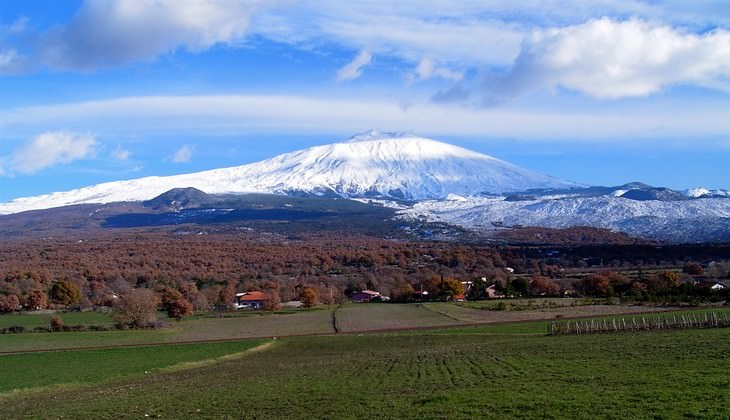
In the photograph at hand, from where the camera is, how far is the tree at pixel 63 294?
85.8 m

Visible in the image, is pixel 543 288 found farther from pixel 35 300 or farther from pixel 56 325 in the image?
pixel 35 300

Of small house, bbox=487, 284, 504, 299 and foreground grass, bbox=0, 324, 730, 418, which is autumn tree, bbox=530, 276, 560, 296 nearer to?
small house, bbox=487, 284, 504, 299

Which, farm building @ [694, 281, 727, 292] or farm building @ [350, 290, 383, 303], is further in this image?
Answer: farm building @ [350, 290, 383, 303]

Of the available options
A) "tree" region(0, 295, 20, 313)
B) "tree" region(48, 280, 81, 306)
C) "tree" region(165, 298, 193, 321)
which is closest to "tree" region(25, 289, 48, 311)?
"tree" region(0, 295, 20, 313)

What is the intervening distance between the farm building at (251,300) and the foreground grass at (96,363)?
39.2 m

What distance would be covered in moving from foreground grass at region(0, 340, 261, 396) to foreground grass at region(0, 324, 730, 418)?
8.15 ft

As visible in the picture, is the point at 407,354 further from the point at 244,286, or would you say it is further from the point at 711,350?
the point at 244,286

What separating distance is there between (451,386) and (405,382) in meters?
2.21

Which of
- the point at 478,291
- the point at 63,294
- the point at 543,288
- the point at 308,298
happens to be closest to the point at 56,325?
the point at 63,294

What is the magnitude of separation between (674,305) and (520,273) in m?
49.1

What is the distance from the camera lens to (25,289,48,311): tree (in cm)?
8062

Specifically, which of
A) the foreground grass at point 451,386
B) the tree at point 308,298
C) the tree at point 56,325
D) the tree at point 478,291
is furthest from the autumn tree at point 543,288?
the foreground grass at point 451,386

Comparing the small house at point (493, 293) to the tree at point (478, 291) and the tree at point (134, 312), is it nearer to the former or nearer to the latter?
the tree at point (478, 291)

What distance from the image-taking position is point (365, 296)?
311 feet
